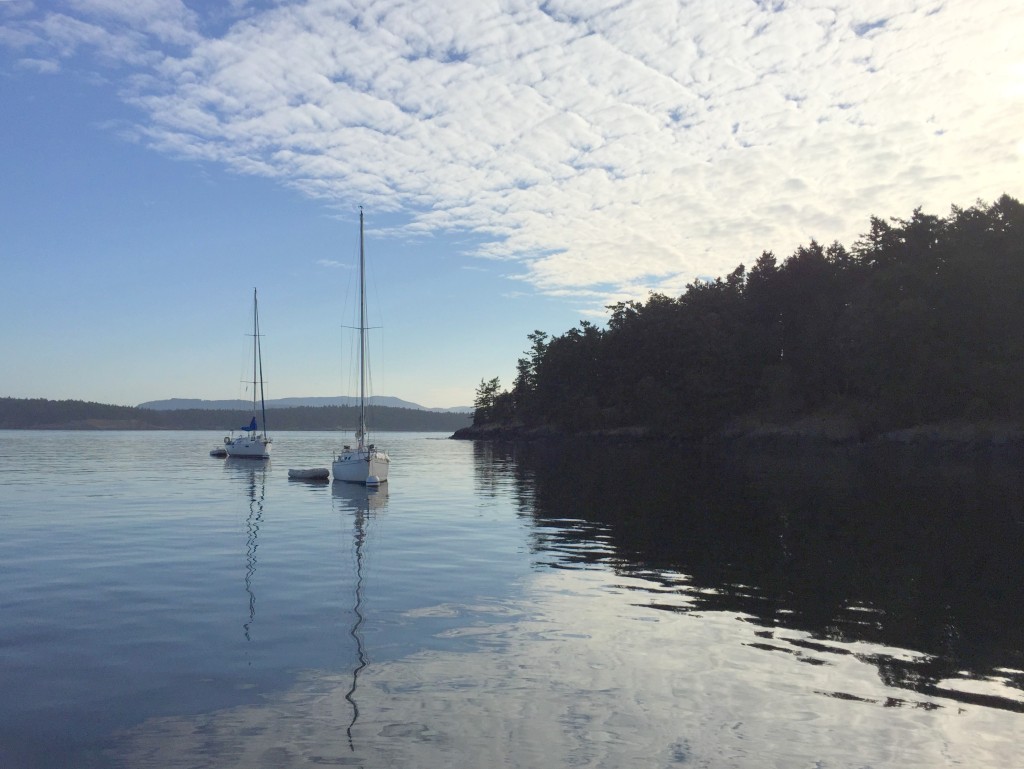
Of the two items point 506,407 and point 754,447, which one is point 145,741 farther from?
point 506,407

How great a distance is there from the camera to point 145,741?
9.26 meters

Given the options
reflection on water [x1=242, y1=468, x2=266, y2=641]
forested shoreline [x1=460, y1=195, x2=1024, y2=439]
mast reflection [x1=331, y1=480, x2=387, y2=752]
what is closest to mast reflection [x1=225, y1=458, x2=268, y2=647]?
reflection on water [x1=242, y1=468, x2=266, y2=641]

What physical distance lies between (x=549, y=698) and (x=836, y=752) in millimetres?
3883

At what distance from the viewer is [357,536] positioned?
2734 centimetres

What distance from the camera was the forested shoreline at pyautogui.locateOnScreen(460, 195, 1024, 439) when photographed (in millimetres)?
81875

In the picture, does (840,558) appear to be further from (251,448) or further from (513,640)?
(251,448)

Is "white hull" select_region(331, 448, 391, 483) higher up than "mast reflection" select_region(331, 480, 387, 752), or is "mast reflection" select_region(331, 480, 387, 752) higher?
"white hull" select_region(331, 448, 391, 483)

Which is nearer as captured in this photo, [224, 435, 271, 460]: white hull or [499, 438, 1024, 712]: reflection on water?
[499, 438, 1024, 712]: reflection on water

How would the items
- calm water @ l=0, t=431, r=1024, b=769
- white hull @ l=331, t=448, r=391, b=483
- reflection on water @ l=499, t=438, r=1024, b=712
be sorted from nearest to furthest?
calm water @ l=0, t=431, r=1024, b=769 < reflection on water @ l=499, t=438, r=1024, b=712 < white hull @ l=331, t=448, r=391, b=483

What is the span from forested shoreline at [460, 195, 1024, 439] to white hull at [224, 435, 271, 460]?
67.9m

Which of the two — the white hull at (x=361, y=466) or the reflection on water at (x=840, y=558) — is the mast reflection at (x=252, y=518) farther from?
the reflection on water at (x=840, y=558)

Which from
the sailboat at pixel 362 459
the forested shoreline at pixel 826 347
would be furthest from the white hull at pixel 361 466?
the forested shoreline at pixel 826 347

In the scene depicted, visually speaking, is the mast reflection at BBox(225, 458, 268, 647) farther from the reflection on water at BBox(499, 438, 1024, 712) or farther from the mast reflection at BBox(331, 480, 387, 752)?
the reflection on water at BBox(499, 438, 1024, 712)

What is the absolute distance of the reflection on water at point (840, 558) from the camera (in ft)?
43.8
